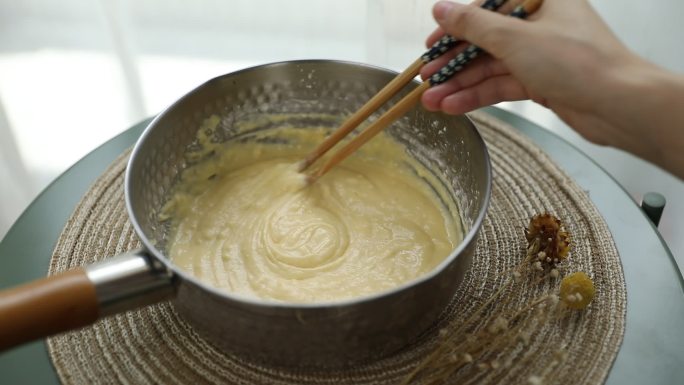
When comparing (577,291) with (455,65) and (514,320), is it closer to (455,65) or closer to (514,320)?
(514,320)

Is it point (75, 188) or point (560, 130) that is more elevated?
point (75, 188)

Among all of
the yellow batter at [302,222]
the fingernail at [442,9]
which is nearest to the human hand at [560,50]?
the fingernail at [442,9]

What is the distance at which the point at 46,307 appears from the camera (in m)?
0.66

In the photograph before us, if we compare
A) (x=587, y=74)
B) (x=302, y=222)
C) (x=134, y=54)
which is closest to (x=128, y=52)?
(x=134, y=54)

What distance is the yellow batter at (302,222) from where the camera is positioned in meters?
0.94

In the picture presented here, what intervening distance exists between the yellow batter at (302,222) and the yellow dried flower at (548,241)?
14 cm

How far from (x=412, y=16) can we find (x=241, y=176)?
29.3 inches

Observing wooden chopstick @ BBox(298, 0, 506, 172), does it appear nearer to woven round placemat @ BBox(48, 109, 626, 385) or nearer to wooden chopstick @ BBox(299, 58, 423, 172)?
wooden chopstick @ BBox(299, 58, 423, 172)

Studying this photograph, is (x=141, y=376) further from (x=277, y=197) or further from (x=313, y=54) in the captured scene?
(x=313, y=54)

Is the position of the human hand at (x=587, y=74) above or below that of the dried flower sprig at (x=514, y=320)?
above

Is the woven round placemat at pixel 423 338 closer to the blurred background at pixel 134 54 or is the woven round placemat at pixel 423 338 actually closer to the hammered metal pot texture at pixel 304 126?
the hammered metal pot texture at pixel 304 126

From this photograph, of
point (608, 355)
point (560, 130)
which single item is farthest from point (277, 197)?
point (560, 130)

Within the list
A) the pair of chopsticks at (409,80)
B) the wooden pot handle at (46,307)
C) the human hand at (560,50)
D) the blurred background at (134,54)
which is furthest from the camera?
the blurred background at (134,54)

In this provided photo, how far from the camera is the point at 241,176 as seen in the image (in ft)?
3.75
